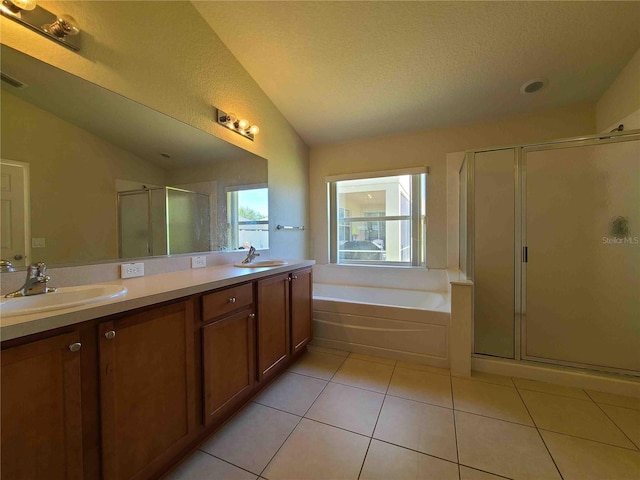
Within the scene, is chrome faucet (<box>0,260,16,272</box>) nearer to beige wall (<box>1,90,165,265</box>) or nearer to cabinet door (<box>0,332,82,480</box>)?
beige wall (<box>1,90,165,265</box>)

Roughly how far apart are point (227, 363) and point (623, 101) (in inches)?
133

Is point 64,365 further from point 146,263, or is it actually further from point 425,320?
point 425,320

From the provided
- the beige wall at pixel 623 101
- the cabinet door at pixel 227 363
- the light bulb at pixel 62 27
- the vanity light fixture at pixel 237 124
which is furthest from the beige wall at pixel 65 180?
the beige wall at pixel 623 101

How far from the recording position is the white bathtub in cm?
209

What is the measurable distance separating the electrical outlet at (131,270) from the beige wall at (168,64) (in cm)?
98

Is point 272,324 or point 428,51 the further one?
point 428,51

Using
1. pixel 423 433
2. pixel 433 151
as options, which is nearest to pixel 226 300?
pixel 423 433

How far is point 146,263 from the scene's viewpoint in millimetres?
1549

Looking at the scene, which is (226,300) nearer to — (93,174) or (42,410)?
(42,410)

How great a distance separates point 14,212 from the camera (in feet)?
3.51

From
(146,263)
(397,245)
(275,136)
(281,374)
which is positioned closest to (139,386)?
(146,263)

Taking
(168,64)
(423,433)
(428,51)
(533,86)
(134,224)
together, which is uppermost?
(428,51)

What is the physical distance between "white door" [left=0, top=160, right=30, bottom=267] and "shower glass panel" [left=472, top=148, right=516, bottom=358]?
2724mm

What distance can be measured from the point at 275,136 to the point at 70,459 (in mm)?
2671
